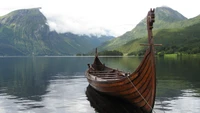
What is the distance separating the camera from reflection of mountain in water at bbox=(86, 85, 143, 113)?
2852 centimetres

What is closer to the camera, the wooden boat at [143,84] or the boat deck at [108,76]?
the wooden boat at [143,84]

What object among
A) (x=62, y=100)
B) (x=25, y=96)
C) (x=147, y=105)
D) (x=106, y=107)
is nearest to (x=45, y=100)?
(x=62, y=100)

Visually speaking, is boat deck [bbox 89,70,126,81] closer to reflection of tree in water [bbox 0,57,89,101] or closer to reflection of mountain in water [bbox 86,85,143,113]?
reflection of mountain in water [bbox 86,85,143,113]

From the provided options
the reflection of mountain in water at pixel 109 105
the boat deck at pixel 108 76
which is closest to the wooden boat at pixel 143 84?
the reflection of mountain in water at pixel 109 105

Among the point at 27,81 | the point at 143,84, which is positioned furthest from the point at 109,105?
the point at 27,81

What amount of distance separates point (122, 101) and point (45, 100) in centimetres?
1112

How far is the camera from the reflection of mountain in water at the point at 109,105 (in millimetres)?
28516

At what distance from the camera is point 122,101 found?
32094 mm

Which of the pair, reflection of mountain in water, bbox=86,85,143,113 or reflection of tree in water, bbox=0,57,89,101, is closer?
reflection of mountain in water, bbox=86,85,143,113

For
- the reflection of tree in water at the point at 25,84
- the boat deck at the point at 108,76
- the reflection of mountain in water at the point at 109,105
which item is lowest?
the reflection of mountain in water at the point at 109,105

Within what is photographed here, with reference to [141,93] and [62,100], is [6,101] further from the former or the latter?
[141,93]

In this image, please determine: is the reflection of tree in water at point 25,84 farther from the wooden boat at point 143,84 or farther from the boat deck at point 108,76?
the wooden boat at point 143,84

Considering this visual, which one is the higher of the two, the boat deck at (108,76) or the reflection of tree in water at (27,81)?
the boat deck at (108,76)

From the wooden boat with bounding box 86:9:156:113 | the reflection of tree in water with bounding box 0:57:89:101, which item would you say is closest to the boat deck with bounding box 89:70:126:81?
the wooden boat with bounding box 86:9:156:113
